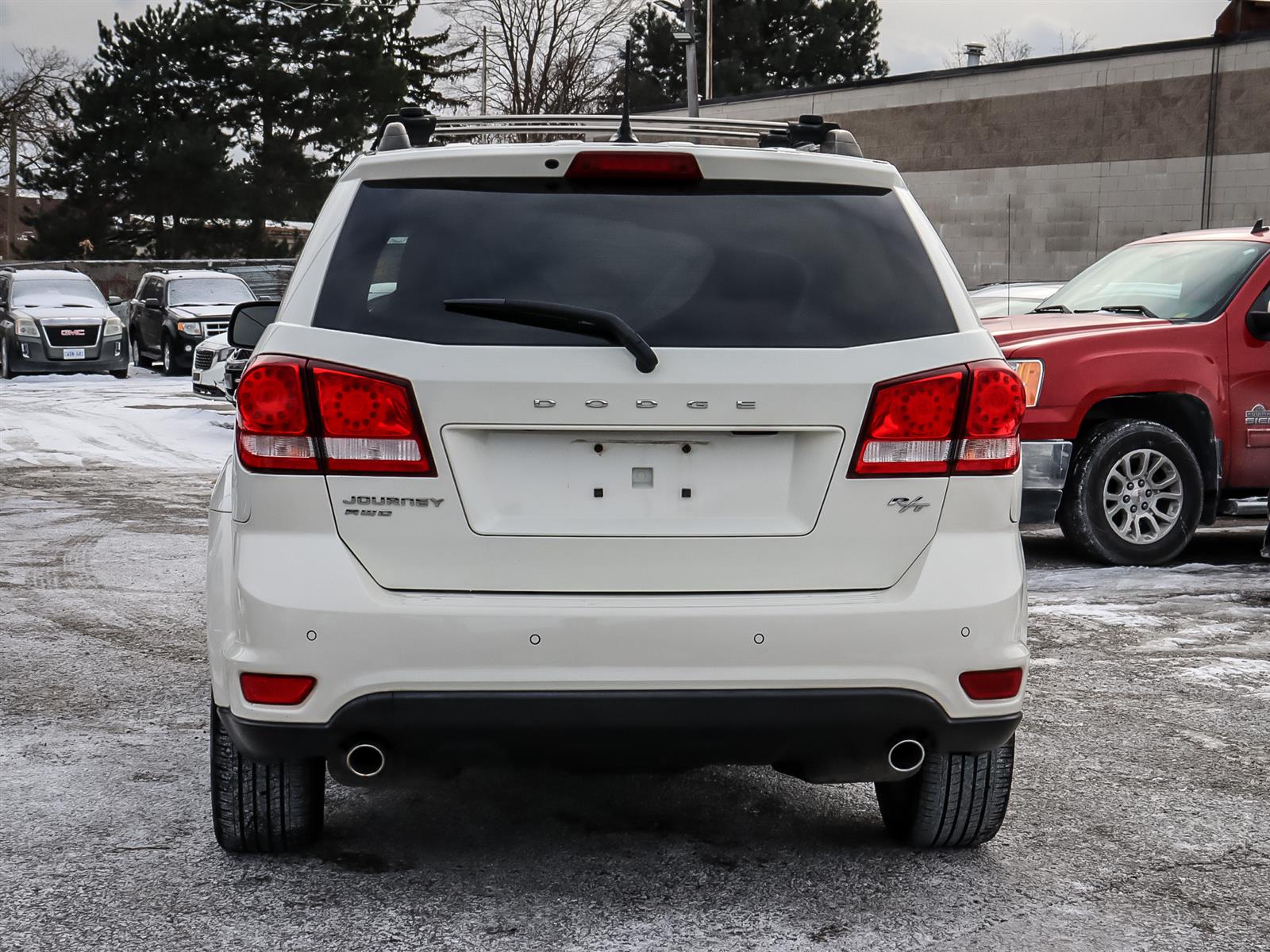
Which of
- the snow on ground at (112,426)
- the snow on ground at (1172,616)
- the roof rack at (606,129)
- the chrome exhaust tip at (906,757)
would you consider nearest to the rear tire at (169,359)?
the snow on ground at (112,426)

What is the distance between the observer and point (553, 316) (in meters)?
3.43

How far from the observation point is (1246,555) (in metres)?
9.84

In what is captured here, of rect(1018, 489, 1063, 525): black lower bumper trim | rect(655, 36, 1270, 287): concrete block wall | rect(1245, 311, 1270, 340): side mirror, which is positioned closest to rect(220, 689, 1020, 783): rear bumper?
rect(1018, 489, 1063, 525): black lower bumper trim

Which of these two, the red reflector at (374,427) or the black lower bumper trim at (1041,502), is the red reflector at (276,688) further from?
the black lower bumper trim at (1041,502)

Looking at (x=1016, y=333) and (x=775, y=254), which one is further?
(x=1016, y=333)

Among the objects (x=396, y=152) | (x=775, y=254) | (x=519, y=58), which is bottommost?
(x=775, y=254)

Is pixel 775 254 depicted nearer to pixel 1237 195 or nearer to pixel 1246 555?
pixel 1246 555

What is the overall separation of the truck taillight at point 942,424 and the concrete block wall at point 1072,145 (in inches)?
1062

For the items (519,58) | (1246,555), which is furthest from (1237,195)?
(519,58)

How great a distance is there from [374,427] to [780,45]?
5704 cm

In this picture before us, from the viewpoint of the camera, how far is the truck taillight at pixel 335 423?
3391 mm

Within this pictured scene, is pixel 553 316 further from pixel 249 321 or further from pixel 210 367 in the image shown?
pixel 210 367

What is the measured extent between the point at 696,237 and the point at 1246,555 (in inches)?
288

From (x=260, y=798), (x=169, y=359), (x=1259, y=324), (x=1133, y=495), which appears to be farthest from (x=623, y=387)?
(x=169, y=359)
